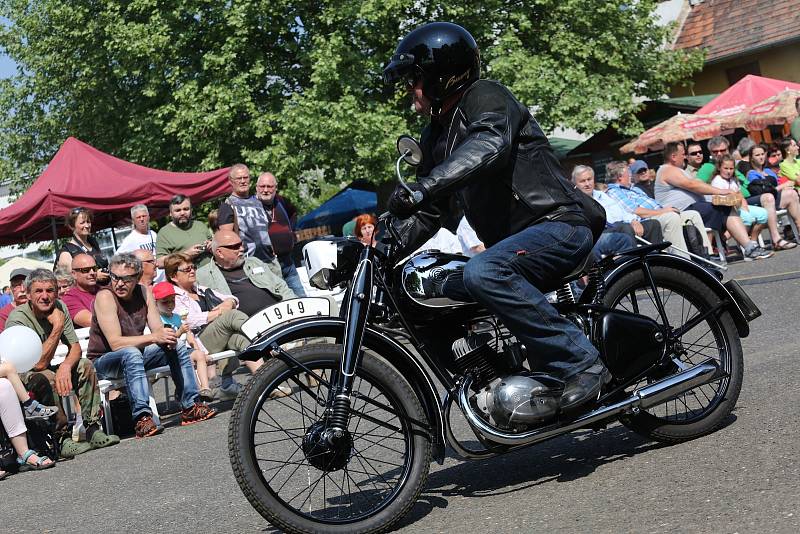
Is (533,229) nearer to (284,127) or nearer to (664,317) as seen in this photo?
(664,317)

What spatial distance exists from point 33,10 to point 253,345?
103ft

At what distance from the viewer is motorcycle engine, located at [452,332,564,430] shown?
4.68m

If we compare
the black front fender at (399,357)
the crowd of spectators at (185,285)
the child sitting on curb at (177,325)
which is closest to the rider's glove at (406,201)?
the black front fender at (399,357)

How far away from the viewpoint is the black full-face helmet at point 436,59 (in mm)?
4715

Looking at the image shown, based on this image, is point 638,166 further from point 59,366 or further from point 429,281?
point 429,281

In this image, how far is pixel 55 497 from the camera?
6.74m

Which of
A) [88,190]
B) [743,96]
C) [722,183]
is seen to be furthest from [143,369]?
[743,96]

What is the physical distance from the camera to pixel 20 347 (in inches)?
329

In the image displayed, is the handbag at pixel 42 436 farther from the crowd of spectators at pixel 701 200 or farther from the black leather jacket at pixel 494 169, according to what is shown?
the crowd of spectators at pixel 701 200

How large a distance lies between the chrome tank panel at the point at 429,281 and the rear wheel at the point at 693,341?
0.98m

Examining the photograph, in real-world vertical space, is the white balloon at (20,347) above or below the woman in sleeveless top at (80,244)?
below

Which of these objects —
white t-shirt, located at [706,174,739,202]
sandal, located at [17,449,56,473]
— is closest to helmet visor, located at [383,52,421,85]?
sandal, located at [17,449,56,473]

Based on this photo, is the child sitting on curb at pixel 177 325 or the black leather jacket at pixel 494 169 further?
the child sitting on curb at pixel 177 325

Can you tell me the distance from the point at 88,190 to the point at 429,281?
11.8m
